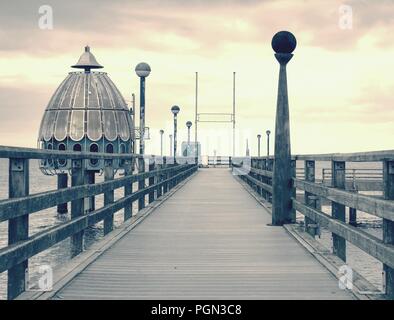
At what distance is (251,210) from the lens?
54.3 feet

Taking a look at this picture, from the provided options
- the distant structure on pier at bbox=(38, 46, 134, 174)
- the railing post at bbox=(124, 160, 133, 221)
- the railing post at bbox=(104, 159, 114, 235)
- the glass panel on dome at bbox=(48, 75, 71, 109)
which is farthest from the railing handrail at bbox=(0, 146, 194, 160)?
the glass panel on dome at bbox=(48, 75, 71, 109)

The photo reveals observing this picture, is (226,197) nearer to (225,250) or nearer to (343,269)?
(225,250)

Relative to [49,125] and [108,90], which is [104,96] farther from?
Result: [49,125]

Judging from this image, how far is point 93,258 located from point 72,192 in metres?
0.82

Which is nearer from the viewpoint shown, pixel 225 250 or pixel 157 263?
pixel 157 263

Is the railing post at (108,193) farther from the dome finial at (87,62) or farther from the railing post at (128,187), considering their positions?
the dome finial at (87,62)

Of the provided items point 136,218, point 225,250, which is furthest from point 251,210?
point 225,250

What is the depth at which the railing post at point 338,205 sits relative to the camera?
8266 millimetres

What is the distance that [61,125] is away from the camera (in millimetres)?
83688

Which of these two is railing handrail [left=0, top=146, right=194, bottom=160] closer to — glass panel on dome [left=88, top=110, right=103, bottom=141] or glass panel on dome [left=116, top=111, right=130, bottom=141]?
glass panel on dome [left=88, top=110, right=103, bottom=141]

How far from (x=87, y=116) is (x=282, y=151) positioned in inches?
2912

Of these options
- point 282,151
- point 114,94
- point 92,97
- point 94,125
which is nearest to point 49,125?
point 94,125

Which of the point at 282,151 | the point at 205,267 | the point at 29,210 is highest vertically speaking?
the point at 282,151
